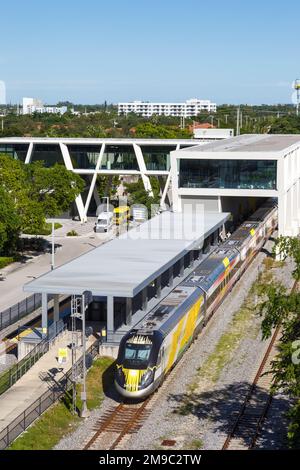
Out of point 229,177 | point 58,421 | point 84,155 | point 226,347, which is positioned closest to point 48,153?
point 84,155

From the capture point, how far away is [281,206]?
186ft

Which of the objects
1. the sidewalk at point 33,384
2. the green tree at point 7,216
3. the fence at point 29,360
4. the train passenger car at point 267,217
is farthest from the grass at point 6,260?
the sidewalk at point 33,384

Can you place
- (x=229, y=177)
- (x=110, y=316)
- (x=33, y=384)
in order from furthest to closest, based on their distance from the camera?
(x=229, y=177), (x=110, y=316), (x=33, y=384)

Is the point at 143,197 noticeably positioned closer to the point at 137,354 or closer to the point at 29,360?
the point at 29,360

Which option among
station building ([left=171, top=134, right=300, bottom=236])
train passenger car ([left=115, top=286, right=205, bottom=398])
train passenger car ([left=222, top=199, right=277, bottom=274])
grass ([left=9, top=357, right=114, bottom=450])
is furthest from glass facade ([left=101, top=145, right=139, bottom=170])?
grass ([left=9, top=357, right=114, bottom=450])

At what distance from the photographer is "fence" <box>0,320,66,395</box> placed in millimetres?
29584

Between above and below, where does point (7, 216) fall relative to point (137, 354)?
above

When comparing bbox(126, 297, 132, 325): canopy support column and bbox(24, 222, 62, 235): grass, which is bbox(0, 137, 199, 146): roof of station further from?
bbox(126, 297, 132, 325): canopy support column

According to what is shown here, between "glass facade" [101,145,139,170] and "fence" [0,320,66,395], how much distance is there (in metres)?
41.2

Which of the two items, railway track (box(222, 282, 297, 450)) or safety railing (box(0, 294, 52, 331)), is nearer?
railway track (box(222, 282, 297, 450))

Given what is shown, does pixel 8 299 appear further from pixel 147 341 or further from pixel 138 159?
pixel 138 159

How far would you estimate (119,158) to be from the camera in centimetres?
7481

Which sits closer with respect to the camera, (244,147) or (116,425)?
(116,425)

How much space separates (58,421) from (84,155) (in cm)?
5094
